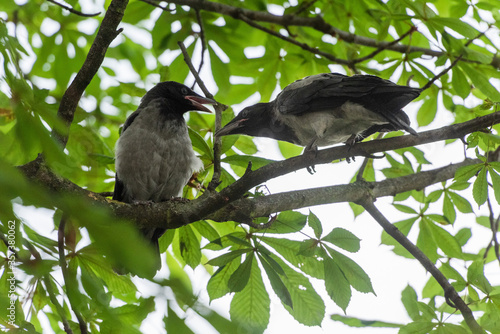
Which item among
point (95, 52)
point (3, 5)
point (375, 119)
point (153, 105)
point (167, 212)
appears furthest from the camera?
point (153, 105)

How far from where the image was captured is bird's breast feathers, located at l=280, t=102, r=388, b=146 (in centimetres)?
437

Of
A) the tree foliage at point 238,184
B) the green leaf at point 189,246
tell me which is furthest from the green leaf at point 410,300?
the green leaf at point 189,246

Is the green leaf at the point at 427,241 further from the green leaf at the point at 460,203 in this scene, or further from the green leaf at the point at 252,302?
the green leaf at the point at 252,302

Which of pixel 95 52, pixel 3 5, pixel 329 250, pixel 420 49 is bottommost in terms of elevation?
pixel 3 5

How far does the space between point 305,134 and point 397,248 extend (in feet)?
4.62

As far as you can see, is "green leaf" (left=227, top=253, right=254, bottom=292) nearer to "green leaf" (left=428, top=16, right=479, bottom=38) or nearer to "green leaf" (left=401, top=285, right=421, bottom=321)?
"green leaf" (left=401, top=285, right=421, bottom=321)

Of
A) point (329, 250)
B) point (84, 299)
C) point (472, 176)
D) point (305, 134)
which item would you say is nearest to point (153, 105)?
point (305, 134)

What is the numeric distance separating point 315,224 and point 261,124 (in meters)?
1.99

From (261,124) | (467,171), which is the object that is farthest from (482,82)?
(261,124)

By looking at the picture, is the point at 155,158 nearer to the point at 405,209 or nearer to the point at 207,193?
the point at 207,193

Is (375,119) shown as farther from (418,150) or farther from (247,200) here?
(247,200)

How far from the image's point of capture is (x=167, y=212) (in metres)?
3.28

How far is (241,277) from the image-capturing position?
10.4 ft

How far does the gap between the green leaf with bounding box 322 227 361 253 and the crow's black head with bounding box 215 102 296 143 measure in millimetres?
1744
